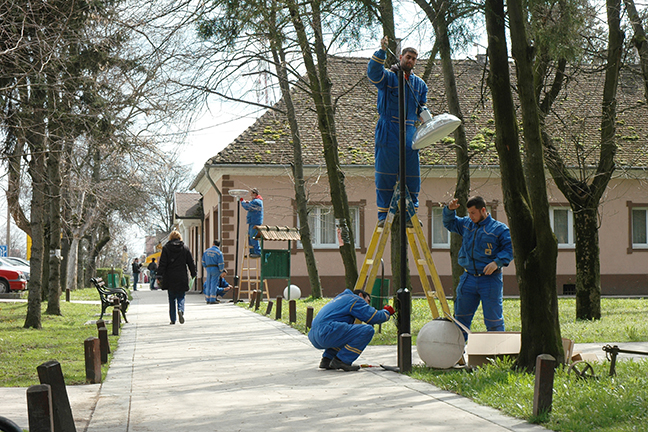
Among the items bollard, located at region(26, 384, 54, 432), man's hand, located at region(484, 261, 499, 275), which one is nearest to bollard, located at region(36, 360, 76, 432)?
bollard, located at region(26, 384, 54, 432)

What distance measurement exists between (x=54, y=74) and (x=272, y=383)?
24.2 ft

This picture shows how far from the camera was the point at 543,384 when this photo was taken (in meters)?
5.99

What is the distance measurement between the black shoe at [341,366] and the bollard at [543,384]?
2.88m

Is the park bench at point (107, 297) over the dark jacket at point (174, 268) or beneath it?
beneath

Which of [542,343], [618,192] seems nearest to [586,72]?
[542,343]

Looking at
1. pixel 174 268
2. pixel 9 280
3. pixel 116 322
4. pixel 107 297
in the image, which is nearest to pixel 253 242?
pixel 107 297

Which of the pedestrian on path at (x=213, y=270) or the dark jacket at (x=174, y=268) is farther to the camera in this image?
the pedestrian on path at (x=213, y=270)

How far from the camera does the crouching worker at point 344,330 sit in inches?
340

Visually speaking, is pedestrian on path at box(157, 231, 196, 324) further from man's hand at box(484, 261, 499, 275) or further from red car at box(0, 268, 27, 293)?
red car at box(0, 268, 27, 293)

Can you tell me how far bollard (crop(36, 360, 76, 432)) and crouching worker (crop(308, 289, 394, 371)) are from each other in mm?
3627

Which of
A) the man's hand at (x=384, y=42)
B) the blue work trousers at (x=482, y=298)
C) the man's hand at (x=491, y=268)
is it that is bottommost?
the blue work trousers at (x=482, y=298)

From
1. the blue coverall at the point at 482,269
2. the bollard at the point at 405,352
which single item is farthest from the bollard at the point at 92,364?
the blue coverall at the point at 482,269

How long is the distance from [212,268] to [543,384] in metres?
16.9

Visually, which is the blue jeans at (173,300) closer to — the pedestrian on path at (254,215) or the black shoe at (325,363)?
the pedestrian on path at (254,215)
